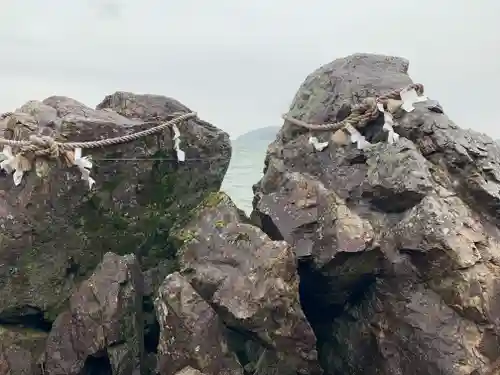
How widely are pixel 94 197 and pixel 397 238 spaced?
357cm

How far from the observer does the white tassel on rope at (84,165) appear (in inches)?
260

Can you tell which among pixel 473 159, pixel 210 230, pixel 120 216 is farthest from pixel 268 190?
pixel 473 159

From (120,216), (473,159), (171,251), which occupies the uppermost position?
(473,159)

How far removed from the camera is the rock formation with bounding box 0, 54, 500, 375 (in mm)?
5711

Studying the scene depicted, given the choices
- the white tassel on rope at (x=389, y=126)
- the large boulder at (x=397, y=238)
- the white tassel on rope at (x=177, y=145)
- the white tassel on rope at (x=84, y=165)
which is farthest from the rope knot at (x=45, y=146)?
the white tassel on rope at (x=389, y=126)

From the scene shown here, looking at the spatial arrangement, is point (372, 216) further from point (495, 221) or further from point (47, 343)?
point (47, 343)

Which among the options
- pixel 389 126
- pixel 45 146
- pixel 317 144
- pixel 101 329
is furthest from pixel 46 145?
pixel 389 126

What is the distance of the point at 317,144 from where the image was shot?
7.17 m

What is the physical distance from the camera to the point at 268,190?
23.9 feet

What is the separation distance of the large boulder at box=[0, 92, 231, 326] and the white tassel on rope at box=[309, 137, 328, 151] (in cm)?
144

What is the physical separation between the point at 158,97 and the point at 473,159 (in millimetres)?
4209

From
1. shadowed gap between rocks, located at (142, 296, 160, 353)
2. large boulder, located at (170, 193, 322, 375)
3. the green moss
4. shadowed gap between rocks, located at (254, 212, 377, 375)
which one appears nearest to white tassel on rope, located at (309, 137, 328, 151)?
shadowed gap between rocks, located at (254, 212, 377, 375)

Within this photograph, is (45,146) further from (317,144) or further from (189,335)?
(317,144)

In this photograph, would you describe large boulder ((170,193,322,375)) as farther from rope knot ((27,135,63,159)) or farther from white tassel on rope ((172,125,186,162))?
rope knot ((27,135,63,159))
